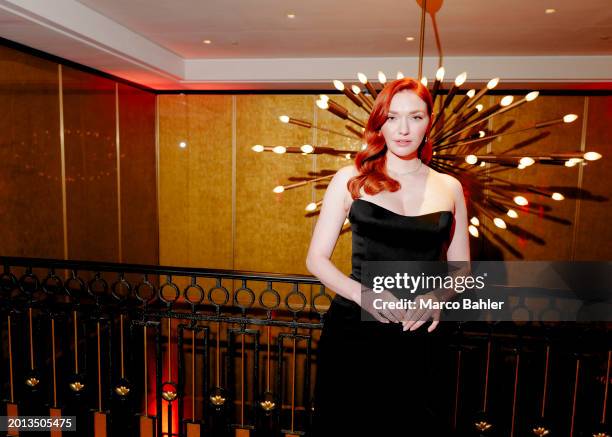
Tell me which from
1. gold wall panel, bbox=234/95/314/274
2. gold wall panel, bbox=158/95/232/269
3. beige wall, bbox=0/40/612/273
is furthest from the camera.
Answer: gold wall panel, bbox=158/95/232/269

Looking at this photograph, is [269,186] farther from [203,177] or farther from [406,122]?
[406,122]

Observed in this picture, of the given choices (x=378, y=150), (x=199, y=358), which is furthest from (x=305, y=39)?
(x=199, y=358)

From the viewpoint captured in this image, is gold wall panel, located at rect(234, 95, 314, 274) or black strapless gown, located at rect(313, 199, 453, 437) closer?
black strapless gown, located at rect(313, 199, 453, 437)

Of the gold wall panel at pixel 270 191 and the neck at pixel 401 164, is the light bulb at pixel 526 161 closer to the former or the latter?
the neck at pixel 401 164

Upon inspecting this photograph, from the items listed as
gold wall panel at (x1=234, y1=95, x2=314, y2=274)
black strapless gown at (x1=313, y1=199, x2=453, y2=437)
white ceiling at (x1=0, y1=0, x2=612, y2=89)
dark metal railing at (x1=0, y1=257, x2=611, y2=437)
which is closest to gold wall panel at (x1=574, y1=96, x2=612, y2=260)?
white ceiling at (x1=0, y1=0, x2=612, y2=89)

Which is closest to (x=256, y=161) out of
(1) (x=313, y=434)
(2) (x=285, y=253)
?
(2) (x=285, y=253)

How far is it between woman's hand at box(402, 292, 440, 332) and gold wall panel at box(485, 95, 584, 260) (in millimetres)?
4849

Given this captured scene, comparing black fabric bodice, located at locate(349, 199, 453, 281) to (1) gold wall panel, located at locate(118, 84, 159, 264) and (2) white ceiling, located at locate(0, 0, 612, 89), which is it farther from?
(1) gold wall panel, located at locate(118, 84, 159, 264)

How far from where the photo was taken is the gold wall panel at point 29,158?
371 centimetres

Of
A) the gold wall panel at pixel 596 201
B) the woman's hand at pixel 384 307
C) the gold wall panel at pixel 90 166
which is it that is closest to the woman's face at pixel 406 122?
the woman's hand at pixel 384 307

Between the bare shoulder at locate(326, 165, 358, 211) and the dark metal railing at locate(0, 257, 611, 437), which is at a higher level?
the bare shoulder at locate(326, 165, 358, 211)

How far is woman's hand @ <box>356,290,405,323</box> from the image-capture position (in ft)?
4.66

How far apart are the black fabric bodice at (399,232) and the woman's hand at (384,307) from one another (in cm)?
9

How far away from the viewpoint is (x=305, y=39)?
→ 446cm
